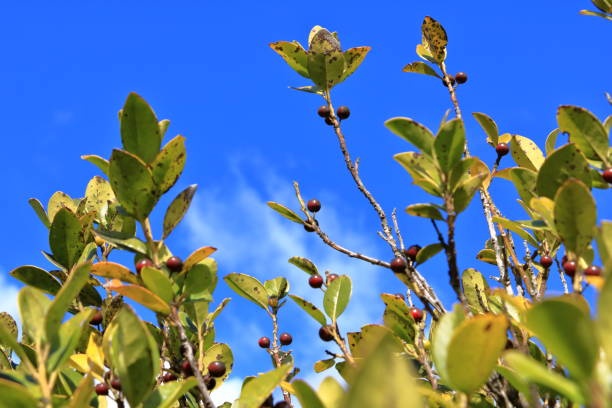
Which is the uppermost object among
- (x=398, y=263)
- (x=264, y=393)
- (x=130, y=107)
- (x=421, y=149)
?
(x=130, y=107)

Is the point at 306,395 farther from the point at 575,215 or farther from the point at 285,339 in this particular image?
the point at 285,339

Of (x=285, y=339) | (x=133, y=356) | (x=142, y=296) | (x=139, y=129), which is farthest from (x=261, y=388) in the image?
(x=285, y=339)

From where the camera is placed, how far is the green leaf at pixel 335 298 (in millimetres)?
2594

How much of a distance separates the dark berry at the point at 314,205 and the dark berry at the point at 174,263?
3.87ft

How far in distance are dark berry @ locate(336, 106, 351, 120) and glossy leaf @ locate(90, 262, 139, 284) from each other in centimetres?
178

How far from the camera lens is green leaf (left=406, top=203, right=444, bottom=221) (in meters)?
2.03

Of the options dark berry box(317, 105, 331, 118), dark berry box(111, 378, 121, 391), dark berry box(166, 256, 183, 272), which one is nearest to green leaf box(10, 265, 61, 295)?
dark berry box(111, 378, 121, 391)

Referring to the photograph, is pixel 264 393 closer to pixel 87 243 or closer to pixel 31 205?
pixel 87 243

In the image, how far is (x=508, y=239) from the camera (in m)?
2.95

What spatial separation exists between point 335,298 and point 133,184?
1003 mm

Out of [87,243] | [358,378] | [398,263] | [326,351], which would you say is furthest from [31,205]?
[358,378]

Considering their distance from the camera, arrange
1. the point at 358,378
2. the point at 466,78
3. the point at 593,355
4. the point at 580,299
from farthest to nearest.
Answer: the point at 466,78 → the point at 580,299 → the point at 593,355 → the point at 358,378

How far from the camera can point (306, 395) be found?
1.49 meters

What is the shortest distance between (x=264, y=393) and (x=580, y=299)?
3.06ft
